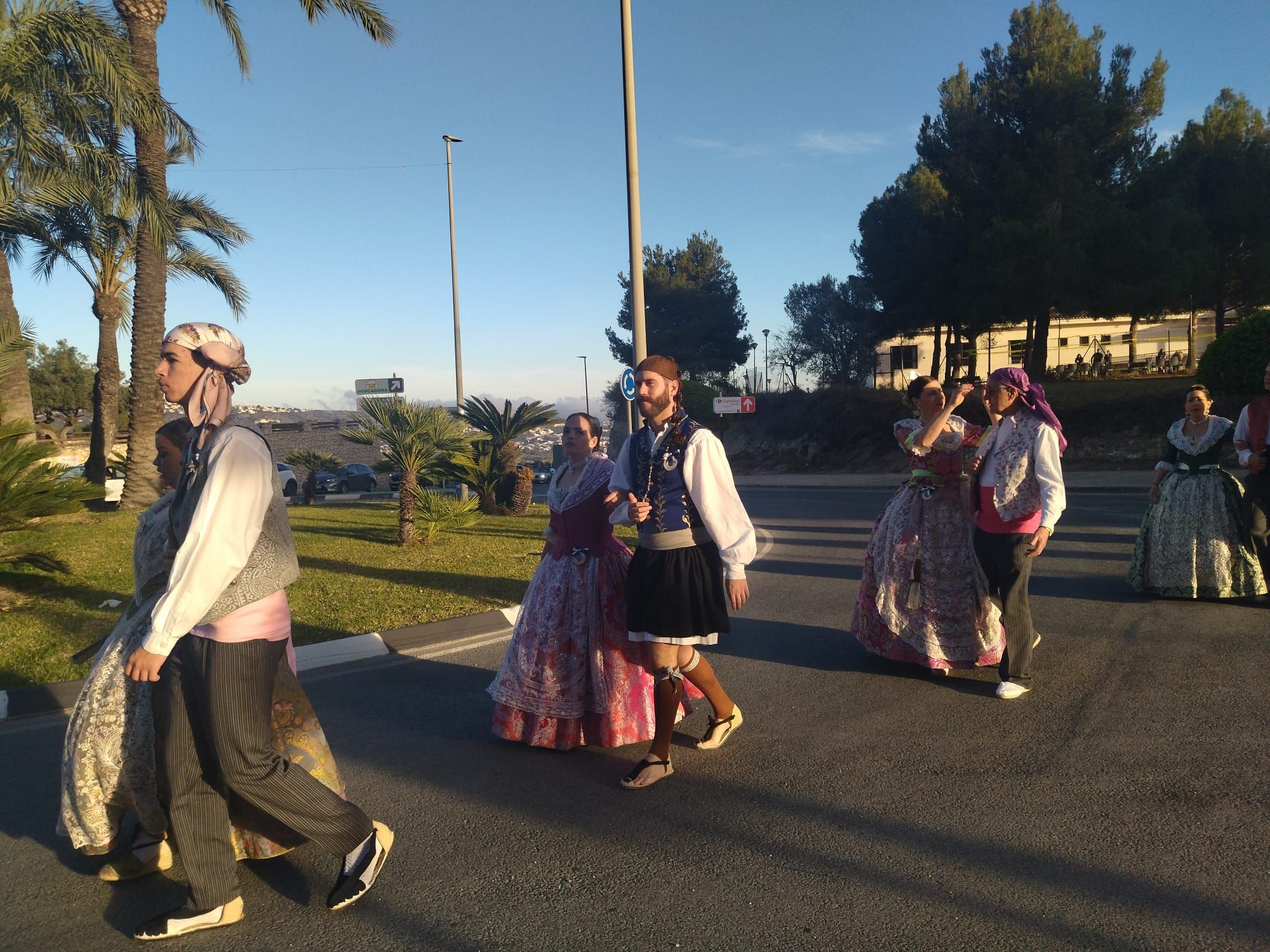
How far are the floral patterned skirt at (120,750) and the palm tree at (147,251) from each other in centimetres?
1301

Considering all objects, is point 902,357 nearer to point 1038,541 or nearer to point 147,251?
point 147,251

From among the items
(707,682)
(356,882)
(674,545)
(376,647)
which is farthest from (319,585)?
(356,882)

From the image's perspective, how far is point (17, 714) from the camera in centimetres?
536

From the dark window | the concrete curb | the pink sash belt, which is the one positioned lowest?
the concrete curb

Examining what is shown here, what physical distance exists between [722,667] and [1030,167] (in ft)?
85.5

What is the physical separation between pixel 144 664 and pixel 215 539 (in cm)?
41

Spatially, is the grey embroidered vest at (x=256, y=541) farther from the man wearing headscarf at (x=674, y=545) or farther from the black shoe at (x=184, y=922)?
the man wearing headscarf at (x=674, y=545)

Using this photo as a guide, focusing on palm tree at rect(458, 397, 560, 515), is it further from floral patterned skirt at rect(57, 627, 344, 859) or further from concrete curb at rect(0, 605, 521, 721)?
floral patterned skirt at rect(57, 627, 344, 859)

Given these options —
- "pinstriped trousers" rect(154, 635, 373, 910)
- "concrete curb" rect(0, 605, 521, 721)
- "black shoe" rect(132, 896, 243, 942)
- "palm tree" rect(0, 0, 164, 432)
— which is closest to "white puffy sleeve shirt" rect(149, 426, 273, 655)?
"pinstriped trousers" rect(154, 635, 373, 910)

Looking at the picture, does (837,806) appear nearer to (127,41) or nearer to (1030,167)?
(127,41)

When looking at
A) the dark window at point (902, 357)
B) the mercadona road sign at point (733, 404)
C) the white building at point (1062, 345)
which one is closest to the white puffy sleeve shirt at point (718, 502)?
the mercadona road sign at point (733, 404)

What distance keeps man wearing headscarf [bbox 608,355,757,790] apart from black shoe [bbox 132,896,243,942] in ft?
5.31

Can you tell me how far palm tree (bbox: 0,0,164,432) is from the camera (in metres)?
13.6

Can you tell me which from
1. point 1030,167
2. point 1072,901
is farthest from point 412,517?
point 1030,167
